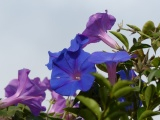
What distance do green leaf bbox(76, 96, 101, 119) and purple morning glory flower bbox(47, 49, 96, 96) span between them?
5cm

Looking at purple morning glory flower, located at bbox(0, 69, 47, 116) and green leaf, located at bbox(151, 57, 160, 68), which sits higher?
green leaf, located at bbox(151, 57, 160, 68)

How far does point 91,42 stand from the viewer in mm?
1511

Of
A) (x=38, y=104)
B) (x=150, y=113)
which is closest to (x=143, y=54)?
(x=150, y=113)

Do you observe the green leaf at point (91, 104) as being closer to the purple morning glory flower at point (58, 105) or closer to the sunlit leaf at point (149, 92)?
the sunlit leaf at point (149, 92)

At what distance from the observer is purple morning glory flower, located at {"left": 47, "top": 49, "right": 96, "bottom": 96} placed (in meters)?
1.29

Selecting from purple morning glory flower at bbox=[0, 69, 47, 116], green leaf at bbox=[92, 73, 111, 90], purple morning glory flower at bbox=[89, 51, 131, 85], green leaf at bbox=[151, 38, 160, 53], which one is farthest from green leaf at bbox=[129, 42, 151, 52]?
purple morning glory flower at bbox=[0, 69, 47, 116]

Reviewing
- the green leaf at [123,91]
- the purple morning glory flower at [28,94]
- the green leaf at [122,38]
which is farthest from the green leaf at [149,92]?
the purple morning glory flower at [28,94]

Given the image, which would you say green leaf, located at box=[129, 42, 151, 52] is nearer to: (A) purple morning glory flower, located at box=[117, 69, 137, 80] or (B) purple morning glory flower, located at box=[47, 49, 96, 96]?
(A) purple morning glory flower, located at box=[117, 69, 137, 80]

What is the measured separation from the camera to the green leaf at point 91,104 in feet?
3.97

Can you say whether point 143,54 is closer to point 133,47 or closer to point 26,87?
point 133,47

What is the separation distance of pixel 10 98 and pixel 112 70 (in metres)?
0.42

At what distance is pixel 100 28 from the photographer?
1.54m

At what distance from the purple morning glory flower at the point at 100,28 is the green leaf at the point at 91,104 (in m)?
0.33

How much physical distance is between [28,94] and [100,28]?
386 millimetres
